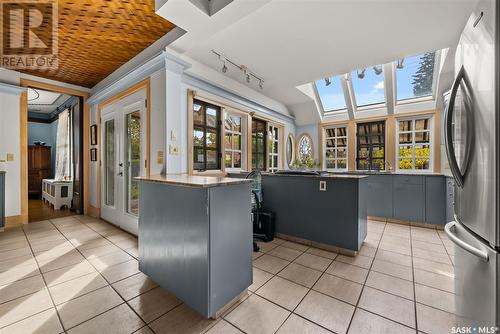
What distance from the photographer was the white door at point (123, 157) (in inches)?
132

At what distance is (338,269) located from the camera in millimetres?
2324

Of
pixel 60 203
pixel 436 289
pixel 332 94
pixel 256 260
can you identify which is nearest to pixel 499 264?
pixel 436 289

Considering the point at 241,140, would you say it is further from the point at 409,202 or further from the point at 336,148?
the point at 409,202

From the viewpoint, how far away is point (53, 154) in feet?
25.3

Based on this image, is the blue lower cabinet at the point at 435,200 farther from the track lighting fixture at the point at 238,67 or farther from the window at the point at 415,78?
the track lighting fixture at the point at 238,67

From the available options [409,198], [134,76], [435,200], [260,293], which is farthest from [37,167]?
[435,200]

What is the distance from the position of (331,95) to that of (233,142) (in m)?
3.11

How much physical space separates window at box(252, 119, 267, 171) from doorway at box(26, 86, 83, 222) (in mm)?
3832

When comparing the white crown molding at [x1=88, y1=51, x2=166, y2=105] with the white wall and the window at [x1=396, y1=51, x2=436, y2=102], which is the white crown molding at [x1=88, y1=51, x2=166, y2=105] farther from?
the window at [x1=396, y1=51, x2=436, y2=102]

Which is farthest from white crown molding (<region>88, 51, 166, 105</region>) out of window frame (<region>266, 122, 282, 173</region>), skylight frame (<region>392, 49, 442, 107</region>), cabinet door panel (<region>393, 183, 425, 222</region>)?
cabinet door panel (<region>393, 183, 425, 222</region>)

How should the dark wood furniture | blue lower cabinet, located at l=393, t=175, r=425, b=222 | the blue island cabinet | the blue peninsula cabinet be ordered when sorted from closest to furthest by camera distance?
the blue island cabinet < the blue peninsula cabinet < blue lower cabinet, located at l=393, t=175, r=425, b=222 < the dark wood furniture

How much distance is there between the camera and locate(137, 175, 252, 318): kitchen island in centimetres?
153

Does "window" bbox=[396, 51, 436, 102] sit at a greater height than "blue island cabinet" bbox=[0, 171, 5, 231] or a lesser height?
greater

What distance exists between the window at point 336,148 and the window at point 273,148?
1492 mm
